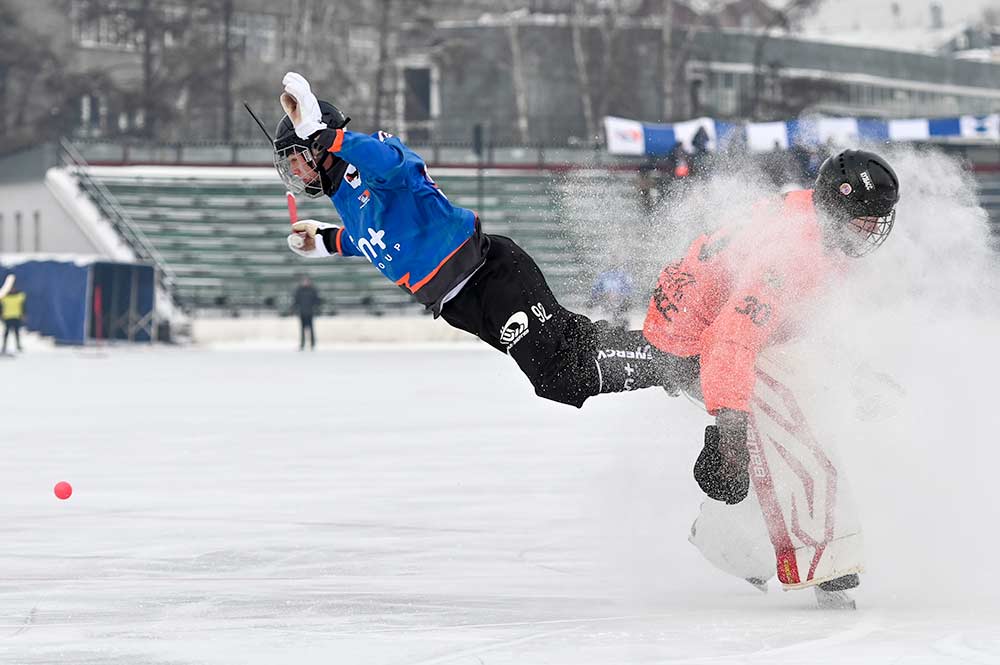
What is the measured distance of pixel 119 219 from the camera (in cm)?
3388

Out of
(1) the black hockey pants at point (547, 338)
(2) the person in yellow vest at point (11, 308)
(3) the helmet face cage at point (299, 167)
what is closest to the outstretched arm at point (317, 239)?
(3) the helmet face cage at point (299, 167)

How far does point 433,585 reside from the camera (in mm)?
5453

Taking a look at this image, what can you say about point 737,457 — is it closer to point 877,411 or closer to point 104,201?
point 877,411

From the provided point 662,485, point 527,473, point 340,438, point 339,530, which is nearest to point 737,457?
point 662,485

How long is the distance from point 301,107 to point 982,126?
1328 inches

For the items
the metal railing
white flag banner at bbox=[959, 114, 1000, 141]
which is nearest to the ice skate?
the metal railing

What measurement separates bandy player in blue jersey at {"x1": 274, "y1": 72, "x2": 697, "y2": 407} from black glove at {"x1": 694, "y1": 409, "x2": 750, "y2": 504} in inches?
30.0

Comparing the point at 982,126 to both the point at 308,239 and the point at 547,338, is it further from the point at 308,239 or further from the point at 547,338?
the point at 547,338

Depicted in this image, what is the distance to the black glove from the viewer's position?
4.96 m

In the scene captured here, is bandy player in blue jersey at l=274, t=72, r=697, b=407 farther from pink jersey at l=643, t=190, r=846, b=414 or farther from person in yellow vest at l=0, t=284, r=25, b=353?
person in yellow vest at l=0, t=284, r=25, b=353

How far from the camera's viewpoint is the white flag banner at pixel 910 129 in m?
37.0

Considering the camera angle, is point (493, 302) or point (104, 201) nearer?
point (493, 302)

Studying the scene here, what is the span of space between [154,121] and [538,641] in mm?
40885

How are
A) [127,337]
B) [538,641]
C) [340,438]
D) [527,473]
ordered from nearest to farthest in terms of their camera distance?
[538,641] < [527,473] < [340,438] < [127,337]
